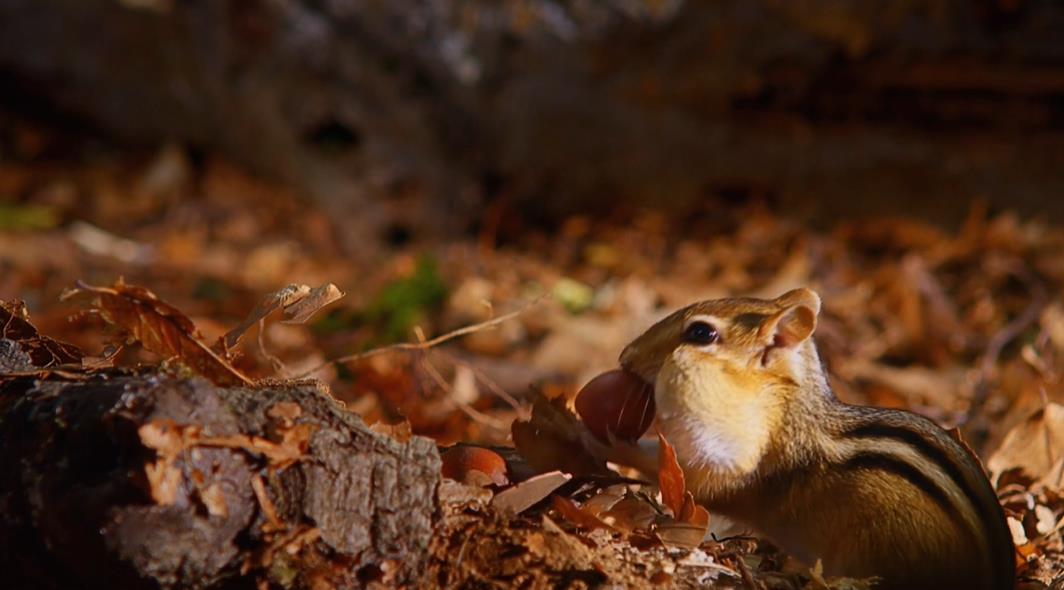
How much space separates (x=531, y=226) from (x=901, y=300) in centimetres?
247

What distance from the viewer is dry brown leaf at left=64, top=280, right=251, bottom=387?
7.64 ft

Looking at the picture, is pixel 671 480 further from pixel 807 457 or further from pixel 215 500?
pixel 215 500

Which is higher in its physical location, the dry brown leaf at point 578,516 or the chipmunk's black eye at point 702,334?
the chipmunk's black eye at point 702,334

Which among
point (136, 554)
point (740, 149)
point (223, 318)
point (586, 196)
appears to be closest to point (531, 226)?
point (586, 196)

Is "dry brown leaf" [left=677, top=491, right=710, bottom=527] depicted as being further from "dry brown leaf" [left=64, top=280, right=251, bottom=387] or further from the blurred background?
the blurred background

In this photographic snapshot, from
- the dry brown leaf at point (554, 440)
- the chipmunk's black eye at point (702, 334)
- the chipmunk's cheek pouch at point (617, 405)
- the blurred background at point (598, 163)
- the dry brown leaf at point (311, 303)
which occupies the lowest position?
the dry brown leaf at point (554, 440)

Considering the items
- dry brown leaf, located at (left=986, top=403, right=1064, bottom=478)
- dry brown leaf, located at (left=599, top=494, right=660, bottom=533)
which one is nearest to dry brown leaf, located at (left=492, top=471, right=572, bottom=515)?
dry brown leaf, located at (left=599, top=494, right=660, bottom=533)

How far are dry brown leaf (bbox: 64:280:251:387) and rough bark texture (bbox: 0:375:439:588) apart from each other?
0.75 ft

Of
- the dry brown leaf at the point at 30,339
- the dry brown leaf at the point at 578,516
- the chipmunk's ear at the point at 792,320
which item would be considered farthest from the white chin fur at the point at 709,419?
the dry brown leaf at the point at 30,339

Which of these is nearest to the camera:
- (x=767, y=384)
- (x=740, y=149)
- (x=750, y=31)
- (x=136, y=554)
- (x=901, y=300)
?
(x=136, y=554)

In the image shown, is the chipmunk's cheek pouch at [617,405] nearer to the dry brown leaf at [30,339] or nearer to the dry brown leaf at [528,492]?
the dry brown leaf at [528,492]

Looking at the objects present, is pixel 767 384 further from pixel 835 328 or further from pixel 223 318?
pixel 223 318

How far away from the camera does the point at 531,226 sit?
25.0 ft

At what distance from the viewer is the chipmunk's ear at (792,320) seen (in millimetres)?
2768
